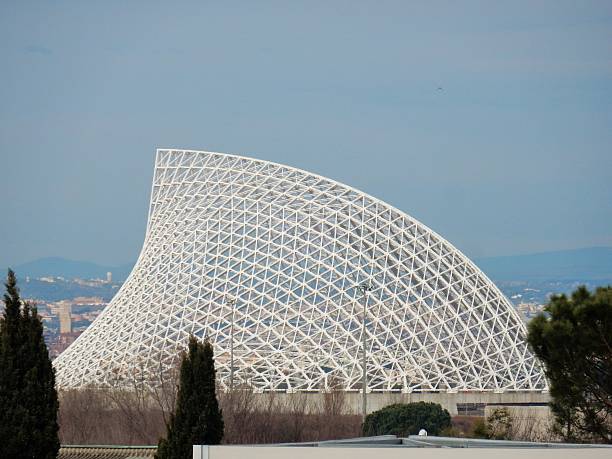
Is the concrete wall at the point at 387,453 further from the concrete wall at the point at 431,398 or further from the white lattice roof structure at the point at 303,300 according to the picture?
the white lattice roof structure at the point at 303,300

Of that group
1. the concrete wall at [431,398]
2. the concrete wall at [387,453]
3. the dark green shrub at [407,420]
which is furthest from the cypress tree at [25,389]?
the concrete wall at [431,398]

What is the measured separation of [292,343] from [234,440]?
20.8 m

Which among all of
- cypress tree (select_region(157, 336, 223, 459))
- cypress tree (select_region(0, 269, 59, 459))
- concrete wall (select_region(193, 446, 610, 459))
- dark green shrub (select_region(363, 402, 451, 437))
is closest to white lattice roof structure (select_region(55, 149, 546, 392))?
dark green shrub (select_region(363, 402, 451, 437))

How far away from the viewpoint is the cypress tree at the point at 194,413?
36.6 metres

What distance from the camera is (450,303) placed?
79000 mm

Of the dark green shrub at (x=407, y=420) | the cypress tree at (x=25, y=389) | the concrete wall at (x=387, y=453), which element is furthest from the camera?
the dark green shrub at (x=407, y=420)

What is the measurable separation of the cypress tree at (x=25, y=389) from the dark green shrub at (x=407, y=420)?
25.9m

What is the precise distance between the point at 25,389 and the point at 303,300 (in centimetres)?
4581

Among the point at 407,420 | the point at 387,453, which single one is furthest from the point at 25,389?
the point at 407,420

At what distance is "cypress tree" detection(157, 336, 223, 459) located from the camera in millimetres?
36625

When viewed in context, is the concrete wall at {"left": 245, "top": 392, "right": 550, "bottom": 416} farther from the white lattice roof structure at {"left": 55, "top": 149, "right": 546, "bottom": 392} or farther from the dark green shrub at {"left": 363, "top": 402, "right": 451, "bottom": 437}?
the dark green shrub at {"left": 363, "top": 402, "right": 451, "bottom": 437}

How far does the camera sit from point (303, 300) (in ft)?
262

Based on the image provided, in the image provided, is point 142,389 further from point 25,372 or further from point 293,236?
point 25,372

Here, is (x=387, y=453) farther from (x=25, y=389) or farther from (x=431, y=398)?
(x=431, y=398)
